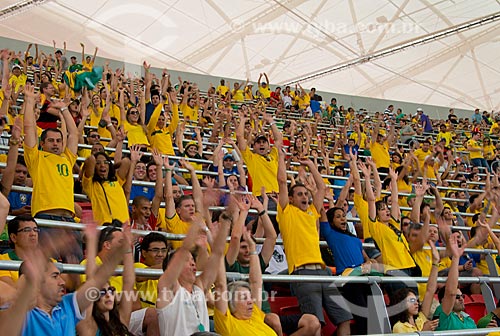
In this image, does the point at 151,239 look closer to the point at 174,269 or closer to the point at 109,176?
the point at 174,269

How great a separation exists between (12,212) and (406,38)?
16.9 meters

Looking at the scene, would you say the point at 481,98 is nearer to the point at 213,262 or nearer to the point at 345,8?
the point at 345,8

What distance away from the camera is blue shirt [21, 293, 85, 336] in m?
2.27

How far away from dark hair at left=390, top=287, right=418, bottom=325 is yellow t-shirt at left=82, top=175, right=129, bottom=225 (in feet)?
7.12

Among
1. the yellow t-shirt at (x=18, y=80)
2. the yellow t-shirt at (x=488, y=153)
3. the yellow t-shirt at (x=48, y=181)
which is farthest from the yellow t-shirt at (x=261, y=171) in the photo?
the yellow t-shirt at (x=488, y=153)

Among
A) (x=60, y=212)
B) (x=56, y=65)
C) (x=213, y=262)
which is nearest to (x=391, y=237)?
(x=213, y=262)

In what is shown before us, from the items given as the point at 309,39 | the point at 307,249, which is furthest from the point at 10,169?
the point at 309,39

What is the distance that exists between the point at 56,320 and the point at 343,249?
2.71 metres

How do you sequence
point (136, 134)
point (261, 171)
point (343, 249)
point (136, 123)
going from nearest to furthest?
point (343, 249)
point (261, 171)
point (136, 134)
point (136, 123)

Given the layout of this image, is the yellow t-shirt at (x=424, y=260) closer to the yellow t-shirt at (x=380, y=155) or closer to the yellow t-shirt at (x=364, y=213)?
the yellow t-shirt at (x=364, y=213)

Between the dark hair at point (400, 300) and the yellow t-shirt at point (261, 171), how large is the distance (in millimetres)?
2344

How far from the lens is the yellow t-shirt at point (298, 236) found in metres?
4.24

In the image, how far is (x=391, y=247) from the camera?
485cm

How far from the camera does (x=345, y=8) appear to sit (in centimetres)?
1786
